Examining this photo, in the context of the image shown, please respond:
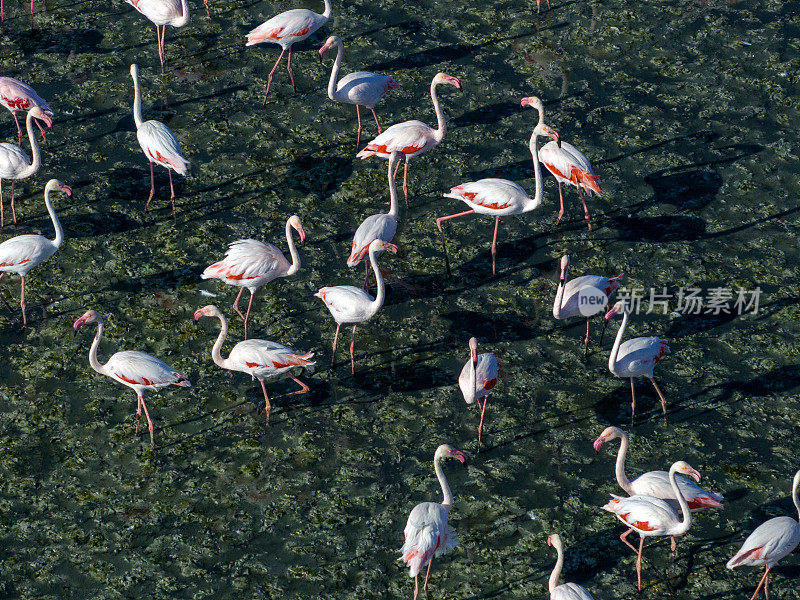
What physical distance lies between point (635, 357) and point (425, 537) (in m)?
2.85

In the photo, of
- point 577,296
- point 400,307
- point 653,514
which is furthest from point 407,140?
point 653,514

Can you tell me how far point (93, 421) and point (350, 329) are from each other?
265 centimetres

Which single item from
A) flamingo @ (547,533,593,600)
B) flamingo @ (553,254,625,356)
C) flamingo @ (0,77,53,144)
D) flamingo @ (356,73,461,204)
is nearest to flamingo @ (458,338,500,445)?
flamingo @ (553,254,625,356)

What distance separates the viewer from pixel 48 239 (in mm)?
10648

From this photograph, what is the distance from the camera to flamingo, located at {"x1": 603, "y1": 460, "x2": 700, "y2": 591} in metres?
7.90

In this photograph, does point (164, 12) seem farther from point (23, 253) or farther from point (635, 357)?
point (635, 357)

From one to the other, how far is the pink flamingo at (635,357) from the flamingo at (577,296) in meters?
0.56

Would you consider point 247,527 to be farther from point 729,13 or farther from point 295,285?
point 729,13

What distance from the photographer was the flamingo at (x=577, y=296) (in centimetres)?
982

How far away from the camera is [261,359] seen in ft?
29.9

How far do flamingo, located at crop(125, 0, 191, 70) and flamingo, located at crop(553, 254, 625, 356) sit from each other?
6.29 metres

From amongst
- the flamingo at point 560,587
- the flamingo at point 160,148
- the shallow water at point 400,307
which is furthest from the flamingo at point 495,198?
the flamingo at point 560,587

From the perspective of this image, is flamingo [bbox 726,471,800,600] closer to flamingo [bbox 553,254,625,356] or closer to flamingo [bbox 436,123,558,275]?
flamingo [bbox 553,254,625,356]

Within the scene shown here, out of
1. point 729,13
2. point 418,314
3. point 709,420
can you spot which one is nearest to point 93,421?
point 418,314
